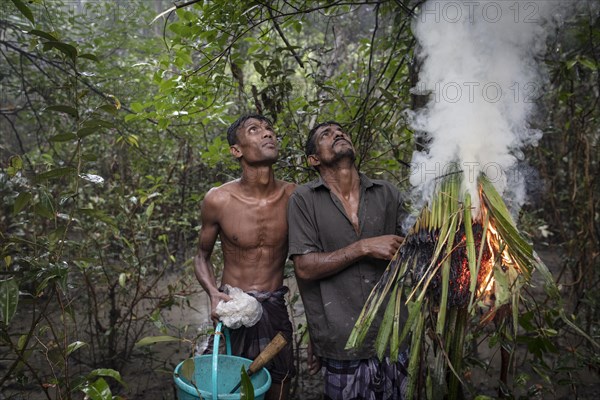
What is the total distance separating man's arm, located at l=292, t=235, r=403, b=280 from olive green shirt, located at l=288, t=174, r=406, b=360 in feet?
0.19

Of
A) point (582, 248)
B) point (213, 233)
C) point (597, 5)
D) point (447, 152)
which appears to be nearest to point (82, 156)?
point (213, 233)

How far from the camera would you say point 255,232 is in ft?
8.41

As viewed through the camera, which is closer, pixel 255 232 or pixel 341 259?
pixel 341 259

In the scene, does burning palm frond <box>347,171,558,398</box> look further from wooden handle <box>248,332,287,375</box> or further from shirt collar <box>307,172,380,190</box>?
shirt collar <box>307,172,380,190</box>

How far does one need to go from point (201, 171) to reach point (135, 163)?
1.08 m

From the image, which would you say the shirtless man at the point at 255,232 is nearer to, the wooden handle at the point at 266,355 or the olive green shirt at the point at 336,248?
the olive green shirt at the point at 336,248

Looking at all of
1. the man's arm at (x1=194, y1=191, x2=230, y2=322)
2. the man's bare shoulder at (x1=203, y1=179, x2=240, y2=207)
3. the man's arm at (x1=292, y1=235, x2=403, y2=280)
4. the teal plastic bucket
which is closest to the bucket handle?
the teal plastic bucket

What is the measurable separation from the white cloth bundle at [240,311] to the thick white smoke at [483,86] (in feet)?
3.27

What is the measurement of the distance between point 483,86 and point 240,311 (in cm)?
148

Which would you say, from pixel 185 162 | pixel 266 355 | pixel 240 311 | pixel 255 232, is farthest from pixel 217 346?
pixel 185 162

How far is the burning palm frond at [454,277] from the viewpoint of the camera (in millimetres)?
1499

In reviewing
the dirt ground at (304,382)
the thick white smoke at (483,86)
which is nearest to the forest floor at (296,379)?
the dirt ground at (304,382)

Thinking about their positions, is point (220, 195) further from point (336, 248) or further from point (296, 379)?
point (296, 379)

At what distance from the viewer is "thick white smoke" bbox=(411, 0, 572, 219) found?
5.78ft
